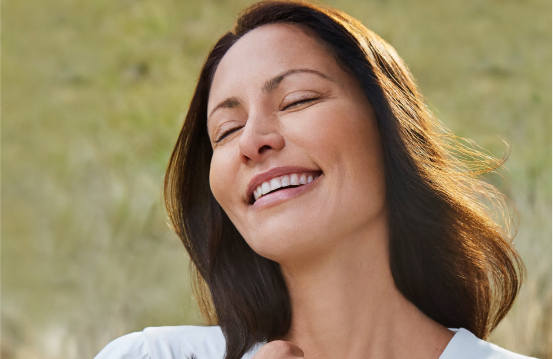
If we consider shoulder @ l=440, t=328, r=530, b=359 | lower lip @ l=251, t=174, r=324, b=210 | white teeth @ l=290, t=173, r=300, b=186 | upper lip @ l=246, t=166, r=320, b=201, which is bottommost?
shoulder @ l=440, t=328, r=530, b=359

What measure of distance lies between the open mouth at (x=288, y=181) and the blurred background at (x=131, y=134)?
1766 mm

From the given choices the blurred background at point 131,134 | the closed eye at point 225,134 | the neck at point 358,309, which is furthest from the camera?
the blurred background at point 131,134

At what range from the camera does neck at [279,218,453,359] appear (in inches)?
61.1

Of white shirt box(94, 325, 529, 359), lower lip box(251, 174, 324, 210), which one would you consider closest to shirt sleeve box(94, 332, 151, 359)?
white shirt box(94, 325, 529, 359)

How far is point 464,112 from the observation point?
495 centimetres

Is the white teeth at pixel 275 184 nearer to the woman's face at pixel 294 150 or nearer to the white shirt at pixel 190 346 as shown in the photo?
the woman's face at pixel 294 150

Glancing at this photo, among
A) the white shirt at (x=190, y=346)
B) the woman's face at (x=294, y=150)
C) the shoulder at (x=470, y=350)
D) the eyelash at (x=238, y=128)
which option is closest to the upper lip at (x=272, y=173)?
the woman's face at (x=294, y=150)

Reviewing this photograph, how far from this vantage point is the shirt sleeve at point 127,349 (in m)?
1.64

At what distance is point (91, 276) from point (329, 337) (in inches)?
111

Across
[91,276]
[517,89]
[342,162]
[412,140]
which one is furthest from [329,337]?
[517,89]

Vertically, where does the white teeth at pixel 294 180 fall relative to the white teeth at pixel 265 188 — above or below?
Answer: below

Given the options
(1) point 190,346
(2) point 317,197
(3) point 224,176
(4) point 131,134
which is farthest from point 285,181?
(4) point 131,134

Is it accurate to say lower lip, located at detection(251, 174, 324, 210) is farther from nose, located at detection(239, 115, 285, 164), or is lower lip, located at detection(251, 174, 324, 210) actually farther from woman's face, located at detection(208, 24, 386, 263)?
nose, located at detection(239, 115, 285, 164)

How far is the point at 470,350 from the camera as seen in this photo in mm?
1591
